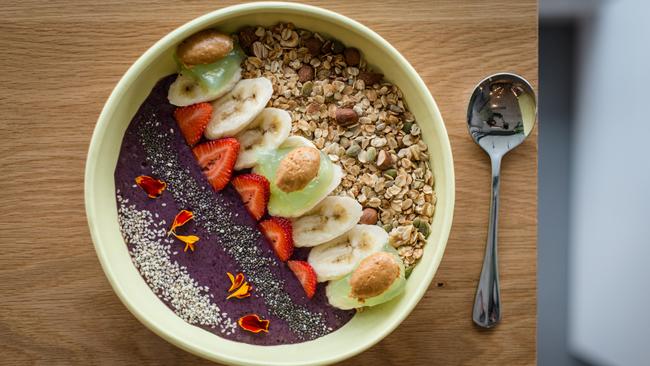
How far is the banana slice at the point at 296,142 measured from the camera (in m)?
1.13

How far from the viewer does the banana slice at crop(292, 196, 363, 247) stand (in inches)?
44.3

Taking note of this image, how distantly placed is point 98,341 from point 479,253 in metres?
0.73

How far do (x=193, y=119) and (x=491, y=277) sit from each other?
621 mm

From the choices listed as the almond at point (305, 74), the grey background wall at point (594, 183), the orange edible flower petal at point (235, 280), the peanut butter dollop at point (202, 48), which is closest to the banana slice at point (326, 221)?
the orange edible flower petal at point (235, 280)

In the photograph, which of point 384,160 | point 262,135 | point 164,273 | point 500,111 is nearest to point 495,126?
point 500,111

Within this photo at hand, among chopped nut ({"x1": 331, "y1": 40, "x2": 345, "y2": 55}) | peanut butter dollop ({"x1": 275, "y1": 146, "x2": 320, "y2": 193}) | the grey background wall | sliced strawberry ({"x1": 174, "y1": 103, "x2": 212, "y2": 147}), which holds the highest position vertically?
chopped nut ({"x1": 331, "y1": 40, "x2": 345, "y2": 55})

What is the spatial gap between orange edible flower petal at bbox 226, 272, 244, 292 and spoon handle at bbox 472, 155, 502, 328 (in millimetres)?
439

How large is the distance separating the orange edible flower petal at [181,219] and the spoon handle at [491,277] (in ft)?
1.82

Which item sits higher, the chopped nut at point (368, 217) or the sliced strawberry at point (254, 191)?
the sliced strawberry at point (254, 191)

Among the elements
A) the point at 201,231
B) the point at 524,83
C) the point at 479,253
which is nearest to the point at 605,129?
the point at 524,83

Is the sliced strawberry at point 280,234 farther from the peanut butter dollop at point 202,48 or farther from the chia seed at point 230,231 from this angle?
the peanut butter dollop at point 202,48

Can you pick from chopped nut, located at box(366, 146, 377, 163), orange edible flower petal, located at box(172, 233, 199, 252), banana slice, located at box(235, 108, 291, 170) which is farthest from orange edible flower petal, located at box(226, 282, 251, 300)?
chopped nut, located at box(366, 146, 377, 163)

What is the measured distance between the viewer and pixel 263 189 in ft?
3.69

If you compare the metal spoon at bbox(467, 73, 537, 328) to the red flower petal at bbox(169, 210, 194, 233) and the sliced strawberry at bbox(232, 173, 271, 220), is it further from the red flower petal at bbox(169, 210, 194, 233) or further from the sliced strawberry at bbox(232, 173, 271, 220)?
the red flower petal at bbox(169, 210, 194, 233)
